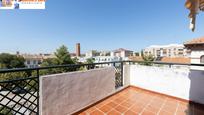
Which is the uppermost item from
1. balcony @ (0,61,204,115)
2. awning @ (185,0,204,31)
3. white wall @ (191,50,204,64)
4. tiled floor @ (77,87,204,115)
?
awning @ (185,0,204,31)

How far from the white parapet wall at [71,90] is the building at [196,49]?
7.22 metres

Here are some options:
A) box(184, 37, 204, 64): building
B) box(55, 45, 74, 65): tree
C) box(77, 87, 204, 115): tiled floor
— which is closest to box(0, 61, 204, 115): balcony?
box(77, 87, 204, 115): tiled floor

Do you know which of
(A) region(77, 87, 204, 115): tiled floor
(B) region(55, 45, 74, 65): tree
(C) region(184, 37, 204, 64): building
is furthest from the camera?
(B) region(55, 45, 74, 65): tree

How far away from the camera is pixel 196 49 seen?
7492mm

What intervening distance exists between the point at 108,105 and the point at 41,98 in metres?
1.52

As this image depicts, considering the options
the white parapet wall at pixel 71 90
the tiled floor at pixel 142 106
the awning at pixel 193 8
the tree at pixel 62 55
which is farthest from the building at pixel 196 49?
Result: the tree at pixel 62 55

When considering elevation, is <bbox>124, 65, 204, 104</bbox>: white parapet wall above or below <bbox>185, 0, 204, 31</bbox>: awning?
below

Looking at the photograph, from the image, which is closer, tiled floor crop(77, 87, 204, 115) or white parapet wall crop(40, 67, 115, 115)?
white parapet wall crop(40, 67, 115, 115)

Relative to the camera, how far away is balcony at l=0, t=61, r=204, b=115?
1.70 m

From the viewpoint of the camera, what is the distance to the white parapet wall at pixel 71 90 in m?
1.76

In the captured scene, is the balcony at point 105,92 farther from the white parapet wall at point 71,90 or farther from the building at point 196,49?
the building at point 196,49

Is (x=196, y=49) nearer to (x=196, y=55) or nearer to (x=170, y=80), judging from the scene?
(x=196, y=55)

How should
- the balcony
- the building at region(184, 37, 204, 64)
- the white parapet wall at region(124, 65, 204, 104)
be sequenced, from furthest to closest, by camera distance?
1. the building at region(184, 37, 204, 64)
2. the white parapet wall at region(124, 65, 204, 104)
3. the balcony

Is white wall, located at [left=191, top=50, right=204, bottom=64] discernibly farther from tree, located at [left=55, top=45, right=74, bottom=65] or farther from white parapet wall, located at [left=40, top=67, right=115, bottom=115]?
tree, located at [left=55, top=45, right=74, bottom=65]
